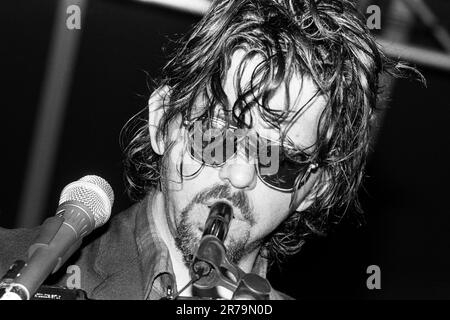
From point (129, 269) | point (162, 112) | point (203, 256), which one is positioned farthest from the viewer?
point (162, 112)

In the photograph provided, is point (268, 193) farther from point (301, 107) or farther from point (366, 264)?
point (366, 264)

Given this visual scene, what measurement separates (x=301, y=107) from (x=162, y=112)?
1.57ft

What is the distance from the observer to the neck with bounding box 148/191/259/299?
2.05 metres

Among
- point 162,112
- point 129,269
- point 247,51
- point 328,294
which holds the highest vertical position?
point 247,51

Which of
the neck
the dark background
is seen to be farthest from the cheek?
the dark background

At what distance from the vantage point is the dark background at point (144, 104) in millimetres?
3586

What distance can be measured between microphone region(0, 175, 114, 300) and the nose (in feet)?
1.48

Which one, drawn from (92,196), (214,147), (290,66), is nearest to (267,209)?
(214,147)

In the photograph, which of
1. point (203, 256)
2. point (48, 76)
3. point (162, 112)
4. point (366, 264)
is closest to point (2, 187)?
point (48, 76)

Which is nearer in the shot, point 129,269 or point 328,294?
point 129,269

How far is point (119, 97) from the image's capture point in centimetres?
370

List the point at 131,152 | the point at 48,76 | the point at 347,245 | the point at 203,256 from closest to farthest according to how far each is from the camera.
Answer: the point at 203,256, the point at 131,152, the point at 48,76, the point at 347,245

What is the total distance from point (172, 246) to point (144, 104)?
5.76 ft

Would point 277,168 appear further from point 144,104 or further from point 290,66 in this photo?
point 144,104
